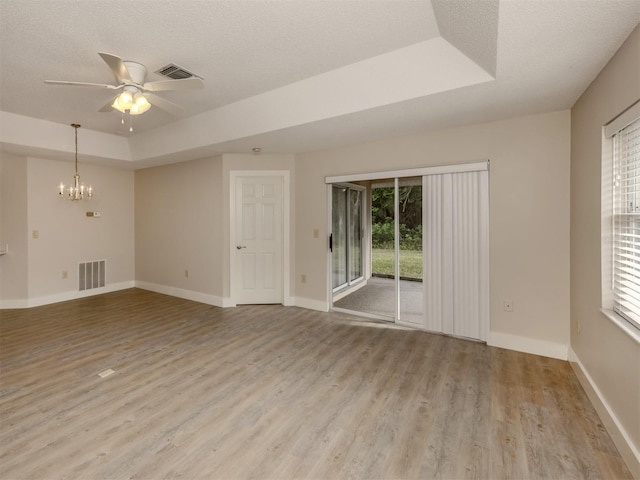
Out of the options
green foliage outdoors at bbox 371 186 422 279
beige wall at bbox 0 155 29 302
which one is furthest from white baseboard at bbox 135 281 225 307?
green foliage outdoors at bbox 371 186 422 279

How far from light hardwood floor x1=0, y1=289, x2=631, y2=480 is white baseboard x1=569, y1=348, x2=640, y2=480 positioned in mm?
51

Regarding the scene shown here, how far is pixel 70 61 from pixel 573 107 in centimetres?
456

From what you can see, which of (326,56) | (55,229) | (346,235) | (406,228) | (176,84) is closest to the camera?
(176,84)

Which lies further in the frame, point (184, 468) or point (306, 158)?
point (306, 158)

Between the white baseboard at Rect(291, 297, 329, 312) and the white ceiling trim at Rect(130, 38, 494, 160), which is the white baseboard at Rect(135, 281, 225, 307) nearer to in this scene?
the white baseboard at Rect(291, 297, 329, 312)

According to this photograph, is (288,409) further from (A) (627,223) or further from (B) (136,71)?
(B) (136,71)

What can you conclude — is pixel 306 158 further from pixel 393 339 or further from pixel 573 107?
pixel 573 107

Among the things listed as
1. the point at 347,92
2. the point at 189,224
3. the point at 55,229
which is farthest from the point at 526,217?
the point at 55,229

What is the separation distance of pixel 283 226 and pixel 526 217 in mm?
3252

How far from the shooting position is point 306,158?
4859 mm

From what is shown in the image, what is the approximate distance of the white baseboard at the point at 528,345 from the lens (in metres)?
3.10

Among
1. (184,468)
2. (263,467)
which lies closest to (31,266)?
(184,468)

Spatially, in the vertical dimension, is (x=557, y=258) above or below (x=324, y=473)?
above

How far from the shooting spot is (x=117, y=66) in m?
2.31
